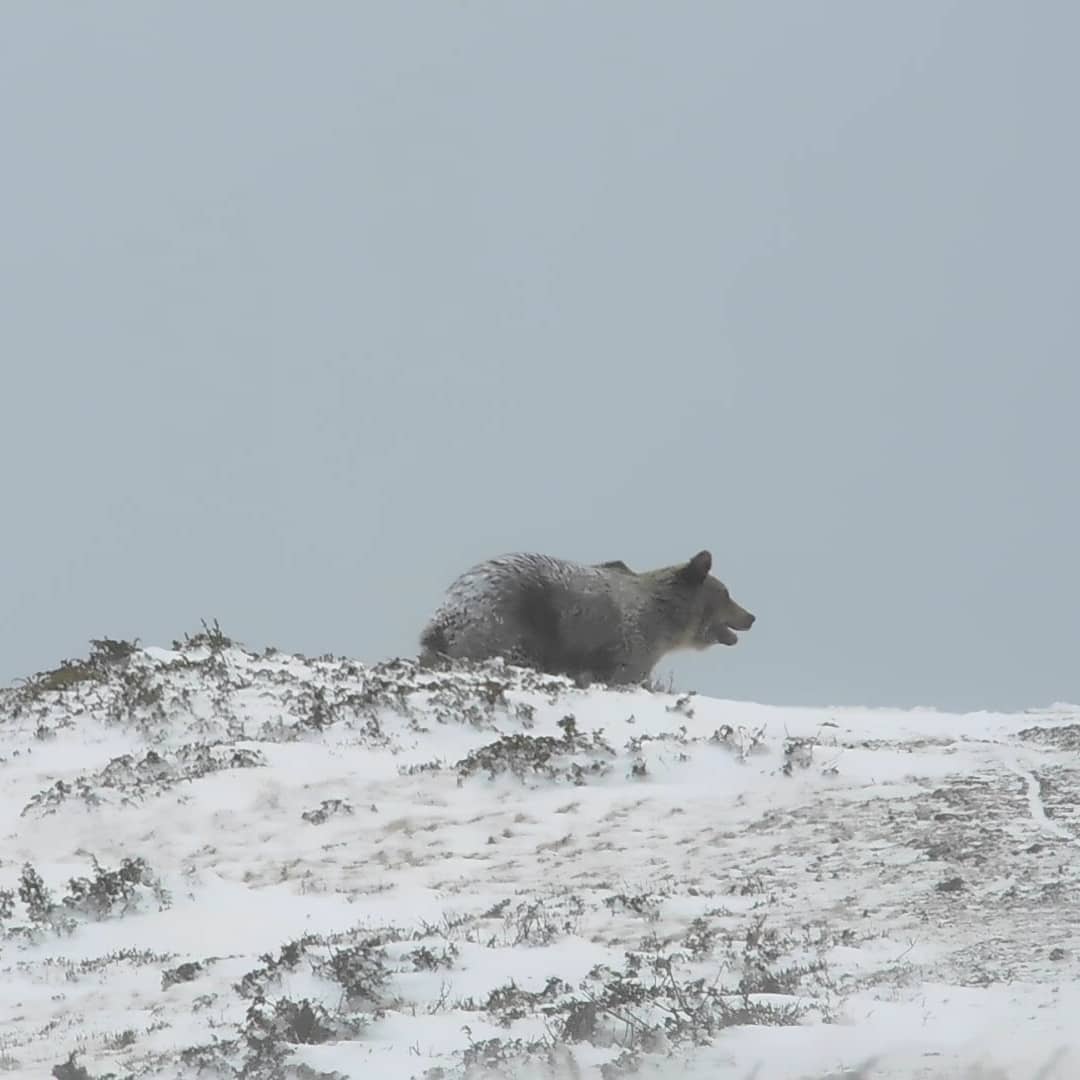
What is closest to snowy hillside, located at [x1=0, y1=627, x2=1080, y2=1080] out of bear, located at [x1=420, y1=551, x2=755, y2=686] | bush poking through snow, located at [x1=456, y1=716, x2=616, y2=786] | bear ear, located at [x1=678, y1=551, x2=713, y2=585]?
bush poking through snow, located at [x1=456, y1=716, x2=616, y2=786]

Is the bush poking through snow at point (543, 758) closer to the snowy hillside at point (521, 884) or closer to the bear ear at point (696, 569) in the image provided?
the snowy hillside at point (521, 884)

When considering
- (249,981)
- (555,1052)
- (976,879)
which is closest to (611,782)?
(976,879)

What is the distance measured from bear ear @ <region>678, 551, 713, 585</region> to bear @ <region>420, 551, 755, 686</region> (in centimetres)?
1

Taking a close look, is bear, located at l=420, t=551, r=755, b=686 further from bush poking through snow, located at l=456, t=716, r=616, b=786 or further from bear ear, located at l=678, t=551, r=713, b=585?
bush poking through snow, located at l=456, t=716, r=616, b=786

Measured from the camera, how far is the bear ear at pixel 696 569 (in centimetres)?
2134

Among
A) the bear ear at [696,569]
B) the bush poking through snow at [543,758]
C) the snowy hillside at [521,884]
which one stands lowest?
the snowy hillside at [521,884]

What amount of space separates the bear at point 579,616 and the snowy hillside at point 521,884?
2.37 m

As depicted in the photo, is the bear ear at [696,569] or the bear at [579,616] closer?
the bear at [579,616]

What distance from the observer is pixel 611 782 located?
38.2ft

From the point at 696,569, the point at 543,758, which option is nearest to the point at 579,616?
the point at 696,569

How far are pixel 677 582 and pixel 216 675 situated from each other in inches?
303

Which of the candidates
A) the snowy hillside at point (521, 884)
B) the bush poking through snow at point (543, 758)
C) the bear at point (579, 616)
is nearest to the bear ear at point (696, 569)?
Result: the bear at point (579, 616)

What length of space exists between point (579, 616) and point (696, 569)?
9.29 feet

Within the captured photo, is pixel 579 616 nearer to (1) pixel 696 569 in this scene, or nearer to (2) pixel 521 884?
(1) pixel 696 569
